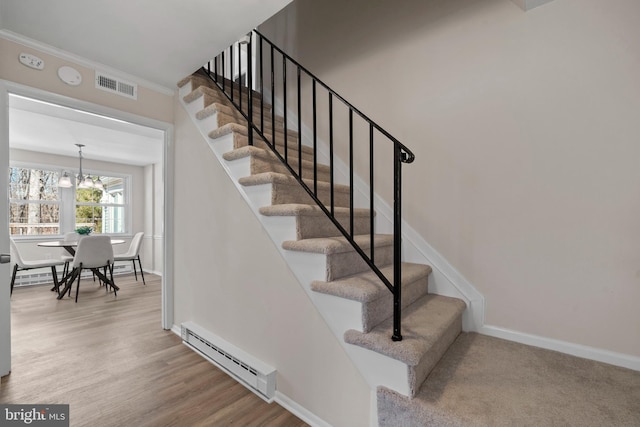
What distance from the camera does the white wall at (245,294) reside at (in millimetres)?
1528

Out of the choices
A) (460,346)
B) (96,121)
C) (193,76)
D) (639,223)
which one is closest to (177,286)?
(193,76)

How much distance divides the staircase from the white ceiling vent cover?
639mm

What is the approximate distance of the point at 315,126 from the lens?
1.81 m

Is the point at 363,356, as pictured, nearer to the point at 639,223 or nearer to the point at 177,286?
the point at 639,223

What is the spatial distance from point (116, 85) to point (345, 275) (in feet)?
8.32

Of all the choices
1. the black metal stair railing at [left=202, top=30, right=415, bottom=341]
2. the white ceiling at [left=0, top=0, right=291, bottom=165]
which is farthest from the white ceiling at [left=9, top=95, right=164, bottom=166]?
the black metal stair railing at [left=202, top=30, right=415, bottom=341]

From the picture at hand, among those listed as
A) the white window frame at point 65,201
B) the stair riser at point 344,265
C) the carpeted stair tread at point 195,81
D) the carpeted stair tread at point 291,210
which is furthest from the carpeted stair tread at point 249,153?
the white window frame at point 65,201

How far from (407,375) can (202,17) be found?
232 centimetres

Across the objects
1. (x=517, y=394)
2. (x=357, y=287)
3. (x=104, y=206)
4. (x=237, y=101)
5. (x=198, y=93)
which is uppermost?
(x=237, y=101)

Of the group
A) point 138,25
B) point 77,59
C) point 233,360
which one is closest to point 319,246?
point 233,360

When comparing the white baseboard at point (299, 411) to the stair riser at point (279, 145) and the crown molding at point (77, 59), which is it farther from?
the crown molding at point (77, 59)

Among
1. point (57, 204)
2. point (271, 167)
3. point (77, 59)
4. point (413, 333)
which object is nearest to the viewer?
point (413, 333)

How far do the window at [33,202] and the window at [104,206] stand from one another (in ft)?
1.23

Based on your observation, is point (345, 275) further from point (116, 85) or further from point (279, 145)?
point (116, 85)
